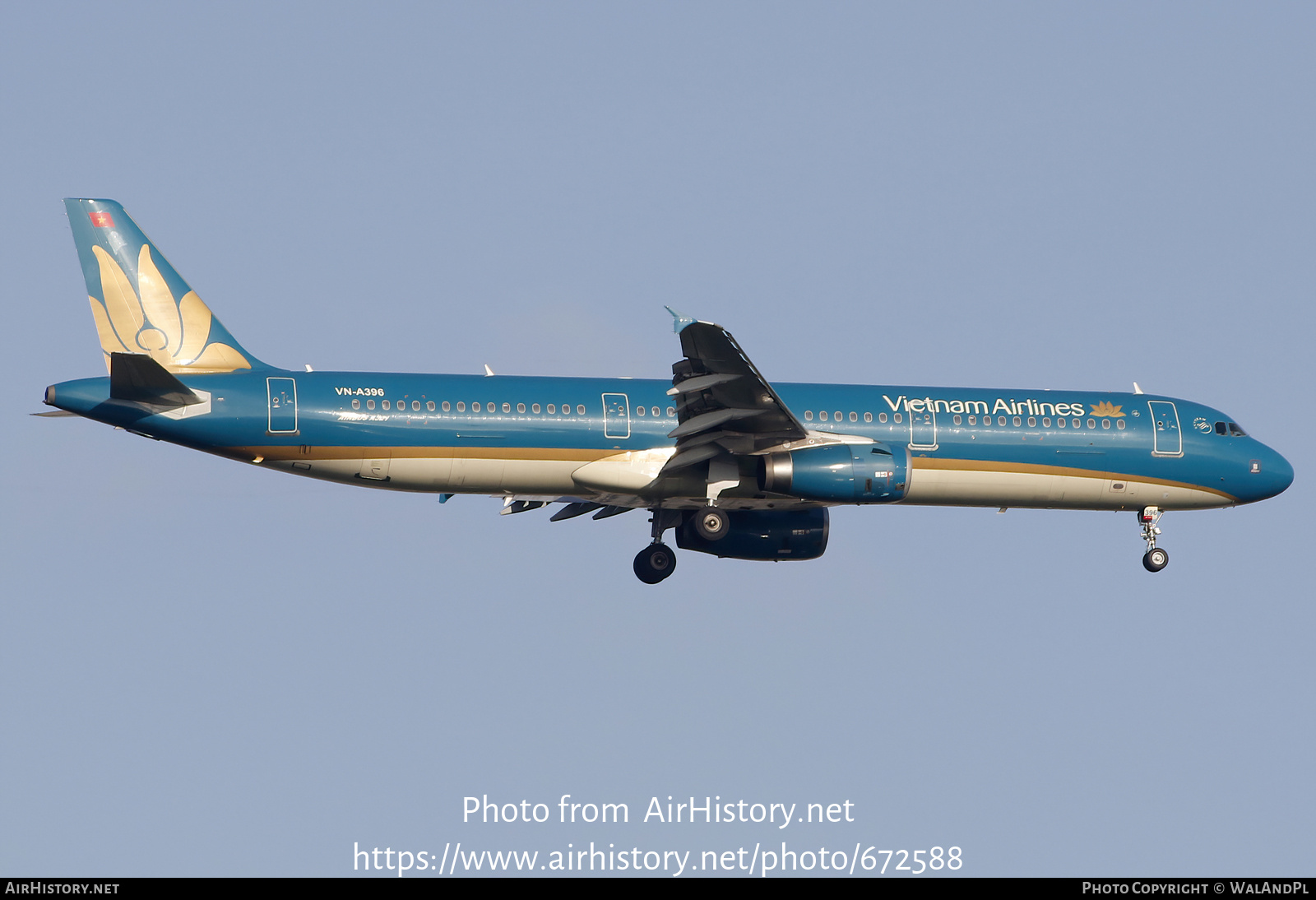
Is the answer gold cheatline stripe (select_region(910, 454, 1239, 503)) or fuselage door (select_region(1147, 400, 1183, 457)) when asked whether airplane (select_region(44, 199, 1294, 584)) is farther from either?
fuselage door (select_region(1147, 400, 1183, 457))

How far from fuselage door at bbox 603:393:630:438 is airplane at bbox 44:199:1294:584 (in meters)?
0.04

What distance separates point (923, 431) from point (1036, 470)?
286cm

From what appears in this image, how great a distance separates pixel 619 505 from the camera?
3688 centimetres

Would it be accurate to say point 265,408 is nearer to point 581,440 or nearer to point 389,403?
point 389,403

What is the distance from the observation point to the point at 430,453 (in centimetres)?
3331

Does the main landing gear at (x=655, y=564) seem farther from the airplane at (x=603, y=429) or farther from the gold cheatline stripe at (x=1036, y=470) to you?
the gold cheatline stripe at (x=1036, y=470)

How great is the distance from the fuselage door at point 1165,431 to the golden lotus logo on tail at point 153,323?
2077 cm

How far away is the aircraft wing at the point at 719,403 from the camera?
31625 millimetres

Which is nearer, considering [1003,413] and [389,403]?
[389,403]

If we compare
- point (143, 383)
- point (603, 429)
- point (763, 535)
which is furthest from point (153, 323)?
point (763, 535)

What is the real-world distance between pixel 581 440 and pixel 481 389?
237 cm

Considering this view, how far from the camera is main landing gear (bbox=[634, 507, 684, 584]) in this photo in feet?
122
